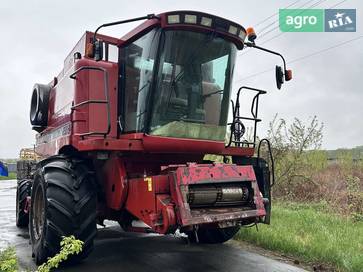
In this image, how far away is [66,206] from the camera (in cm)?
553

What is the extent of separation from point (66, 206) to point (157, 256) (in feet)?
5.91

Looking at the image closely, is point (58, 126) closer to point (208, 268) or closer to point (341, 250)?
point (208, 268)

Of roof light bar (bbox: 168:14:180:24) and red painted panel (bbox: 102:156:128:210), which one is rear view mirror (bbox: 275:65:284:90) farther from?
red painted panel (bbox: 102:156:128:210)

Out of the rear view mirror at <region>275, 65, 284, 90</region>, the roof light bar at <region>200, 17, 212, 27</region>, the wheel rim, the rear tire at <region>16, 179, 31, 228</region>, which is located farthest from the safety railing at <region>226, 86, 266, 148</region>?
the rear tire at <region>16, 179, 31, 228</region>

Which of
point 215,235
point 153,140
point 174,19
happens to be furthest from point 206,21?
point 215,235

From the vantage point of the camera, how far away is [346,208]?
10.4m

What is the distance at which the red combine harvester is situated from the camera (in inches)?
207

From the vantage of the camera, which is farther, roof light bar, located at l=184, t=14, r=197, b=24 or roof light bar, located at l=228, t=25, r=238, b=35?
roof light bar, located at l=228, t=25, r=238, b=35

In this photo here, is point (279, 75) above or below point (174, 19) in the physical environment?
below

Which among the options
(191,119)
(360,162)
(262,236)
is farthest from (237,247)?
(360,162)

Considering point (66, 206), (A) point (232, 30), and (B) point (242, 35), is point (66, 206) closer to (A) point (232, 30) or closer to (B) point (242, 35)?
(A) point (232, 30)

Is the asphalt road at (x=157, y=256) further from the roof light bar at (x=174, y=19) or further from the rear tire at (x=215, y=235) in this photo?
the roof light bar at (x=174, y=19)

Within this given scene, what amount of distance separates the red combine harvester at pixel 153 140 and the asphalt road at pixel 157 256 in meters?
0.50

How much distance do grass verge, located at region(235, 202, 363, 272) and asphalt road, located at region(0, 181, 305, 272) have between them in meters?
0.48
